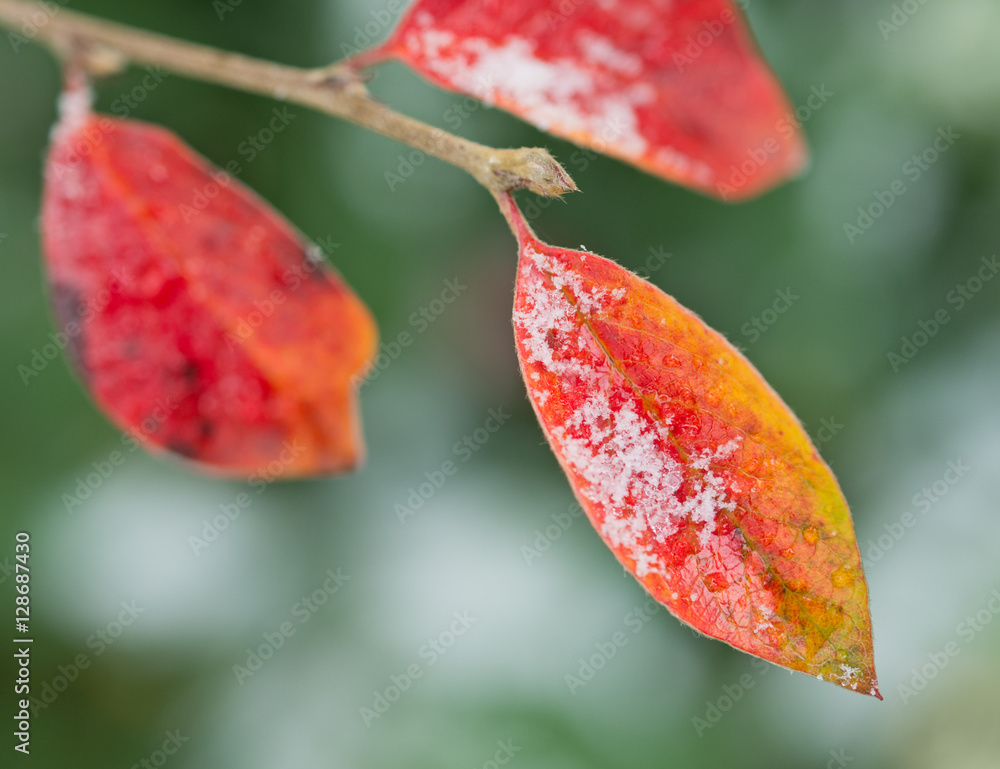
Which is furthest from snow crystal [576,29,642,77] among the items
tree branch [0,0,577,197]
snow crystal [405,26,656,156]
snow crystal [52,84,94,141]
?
snow crystal [52,84,94,141]

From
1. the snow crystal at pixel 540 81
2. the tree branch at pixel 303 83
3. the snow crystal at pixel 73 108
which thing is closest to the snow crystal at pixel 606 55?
the snow crystal at pixel 540 81

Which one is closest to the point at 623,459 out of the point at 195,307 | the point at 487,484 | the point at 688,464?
the point at 688,464

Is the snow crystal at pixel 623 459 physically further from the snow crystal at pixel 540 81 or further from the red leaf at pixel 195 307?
the red leaf at pixel 195 307

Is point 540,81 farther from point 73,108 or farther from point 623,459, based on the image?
point 73,108

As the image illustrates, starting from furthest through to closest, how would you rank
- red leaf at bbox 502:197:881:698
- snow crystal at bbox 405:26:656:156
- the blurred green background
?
1. the blurred green background
2. snow crystal at bbox 405:26:656:156
3. red leaf at bbox 502:197:881:698

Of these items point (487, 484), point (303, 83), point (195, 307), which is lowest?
point (487, 484)

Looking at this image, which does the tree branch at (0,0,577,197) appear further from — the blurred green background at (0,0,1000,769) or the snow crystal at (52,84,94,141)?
the blurred green background at (0,0,1000,769)
